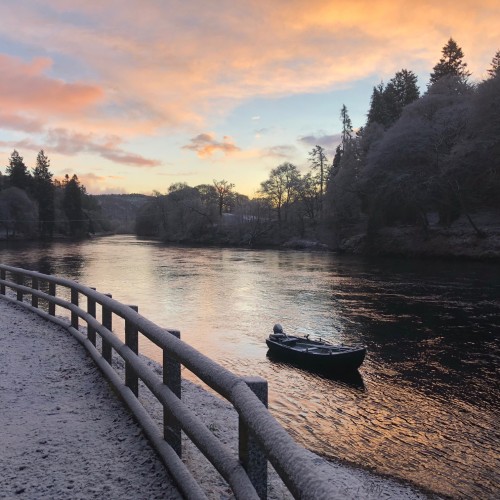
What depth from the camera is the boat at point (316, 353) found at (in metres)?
15.7

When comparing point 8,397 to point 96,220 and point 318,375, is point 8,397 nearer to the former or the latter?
point 318,375

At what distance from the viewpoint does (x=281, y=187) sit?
104m

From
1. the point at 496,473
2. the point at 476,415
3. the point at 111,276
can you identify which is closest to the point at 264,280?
the point at 111,276

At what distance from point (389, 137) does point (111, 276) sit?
39.2m

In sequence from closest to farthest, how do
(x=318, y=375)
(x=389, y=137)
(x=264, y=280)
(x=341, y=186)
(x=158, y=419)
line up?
(x=158, y=419), (x=318, y=375), (x=264, y=280), (x=389, y=137), (x=341, y=186)

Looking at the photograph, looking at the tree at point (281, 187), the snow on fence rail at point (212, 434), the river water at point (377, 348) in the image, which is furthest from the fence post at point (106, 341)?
the tree at point (281, 187)

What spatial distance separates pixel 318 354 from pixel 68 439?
12362 millimetres

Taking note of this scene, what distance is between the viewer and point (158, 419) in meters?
5.47

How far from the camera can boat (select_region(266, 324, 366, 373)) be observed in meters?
15.7

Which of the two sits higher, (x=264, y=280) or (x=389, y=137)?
(x=389, y=137)

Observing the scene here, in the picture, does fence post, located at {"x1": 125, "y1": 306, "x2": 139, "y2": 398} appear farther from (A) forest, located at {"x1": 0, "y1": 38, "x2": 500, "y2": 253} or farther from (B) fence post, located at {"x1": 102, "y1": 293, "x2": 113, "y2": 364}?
(A) forest, located at {"x1": 0, "y1": 38, "x2": 500, "y2": 253}

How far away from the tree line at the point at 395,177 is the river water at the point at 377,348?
45.8 ft

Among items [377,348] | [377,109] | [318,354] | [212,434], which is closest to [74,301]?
[212,434]

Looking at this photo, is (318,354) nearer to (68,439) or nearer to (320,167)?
(68,439)
